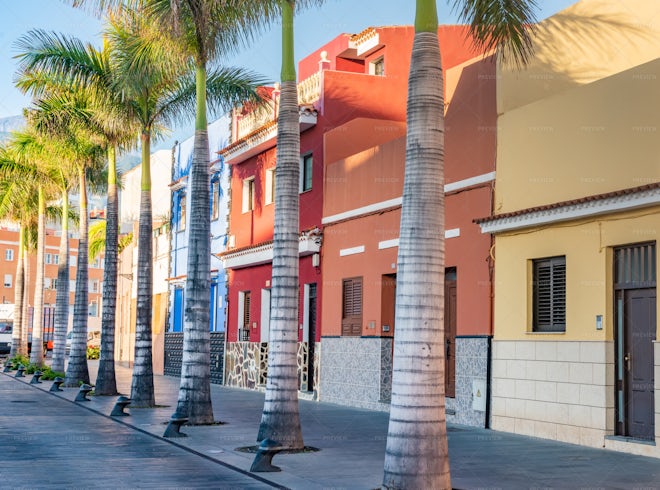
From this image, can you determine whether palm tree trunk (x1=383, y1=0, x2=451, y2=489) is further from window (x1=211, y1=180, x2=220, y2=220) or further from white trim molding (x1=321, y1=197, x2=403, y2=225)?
window (x1=211, y1=180, x2=220, y2=220)

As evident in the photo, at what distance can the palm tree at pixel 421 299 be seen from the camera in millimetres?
9789

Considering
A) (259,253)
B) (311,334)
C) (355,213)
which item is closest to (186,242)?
(259,253)

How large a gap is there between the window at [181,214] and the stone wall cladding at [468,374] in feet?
69.5

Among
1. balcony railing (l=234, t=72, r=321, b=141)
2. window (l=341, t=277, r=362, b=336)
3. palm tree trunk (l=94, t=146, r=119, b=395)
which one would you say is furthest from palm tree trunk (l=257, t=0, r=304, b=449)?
palm tree trunk (l=94, t=146, r=119, b=395)

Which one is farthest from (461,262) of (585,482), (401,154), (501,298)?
(585,482)

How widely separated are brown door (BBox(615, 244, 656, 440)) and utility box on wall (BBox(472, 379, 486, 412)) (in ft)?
11.3

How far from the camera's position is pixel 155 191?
4269cm

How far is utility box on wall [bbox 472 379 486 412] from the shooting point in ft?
57.7

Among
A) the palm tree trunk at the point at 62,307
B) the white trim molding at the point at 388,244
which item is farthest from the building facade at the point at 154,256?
the white trim molding at the point at 388,244

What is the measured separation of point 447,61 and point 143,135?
9590 millimetres

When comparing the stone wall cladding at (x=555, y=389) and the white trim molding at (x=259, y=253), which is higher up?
the white trim molding at (x=259, y=253)

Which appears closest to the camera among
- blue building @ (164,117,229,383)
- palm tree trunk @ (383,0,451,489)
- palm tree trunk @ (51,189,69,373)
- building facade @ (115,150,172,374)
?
palm tree trunk @ (383,0,451,489)

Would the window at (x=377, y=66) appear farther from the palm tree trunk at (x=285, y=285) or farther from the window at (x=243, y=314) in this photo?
the palm tree trunk at (x=285, y=285)

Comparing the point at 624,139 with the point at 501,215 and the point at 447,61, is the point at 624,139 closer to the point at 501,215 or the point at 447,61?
the point at 501,215
